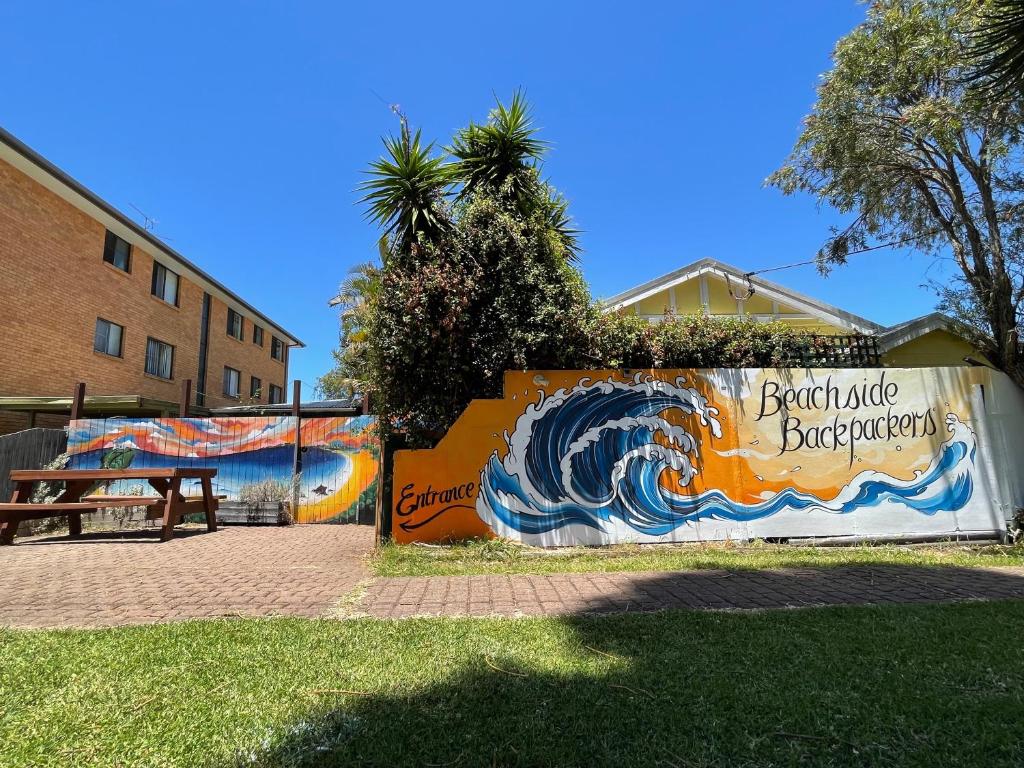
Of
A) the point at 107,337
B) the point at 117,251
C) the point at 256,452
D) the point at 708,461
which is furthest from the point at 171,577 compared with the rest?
the point at 117,251

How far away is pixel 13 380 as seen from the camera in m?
13.7

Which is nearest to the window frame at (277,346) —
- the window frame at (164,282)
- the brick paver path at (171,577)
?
the window frame at (164,282)

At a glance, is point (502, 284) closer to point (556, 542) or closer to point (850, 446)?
point (556, 542)

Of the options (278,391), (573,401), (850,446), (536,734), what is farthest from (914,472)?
(278,391)

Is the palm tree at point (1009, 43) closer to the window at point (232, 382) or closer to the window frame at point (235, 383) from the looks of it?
the window frame at point (235, 383)

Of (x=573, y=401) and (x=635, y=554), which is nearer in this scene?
(x=635, y=554)

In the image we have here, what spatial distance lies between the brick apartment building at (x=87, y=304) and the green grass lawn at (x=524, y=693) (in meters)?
11.9

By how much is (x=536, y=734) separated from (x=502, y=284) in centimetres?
595

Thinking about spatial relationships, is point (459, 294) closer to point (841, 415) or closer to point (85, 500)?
point (841, 415)

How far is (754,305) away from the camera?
1420cm

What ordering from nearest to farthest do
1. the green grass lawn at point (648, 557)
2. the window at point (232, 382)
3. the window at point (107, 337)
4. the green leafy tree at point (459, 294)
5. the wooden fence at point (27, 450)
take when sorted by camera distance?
1. the green grass lawn at point (648, 557)
2. the green leafy tree at point (459, 294)
3. the wooden fence at point (27, 450)
4. the window at point (107, 337)
5. the window at point (232, 382)

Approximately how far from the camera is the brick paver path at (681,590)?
14.9 feet

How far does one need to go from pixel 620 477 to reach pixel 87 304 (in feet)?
55.4

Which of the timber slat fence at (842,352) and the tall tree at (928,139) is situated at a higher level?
the tall tree at (928,139)
